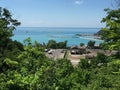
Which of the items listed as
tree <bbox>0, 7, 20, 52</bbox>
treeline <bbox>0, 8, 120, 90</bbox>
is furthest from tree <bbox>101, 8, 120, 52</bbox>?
tree <bbox>0, 7, 20, 52</bbox>

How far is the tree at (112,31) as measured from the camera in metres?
12.1

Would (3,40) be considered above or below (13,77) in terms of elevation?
above

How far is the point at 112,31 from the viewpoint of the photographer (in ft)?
40.9

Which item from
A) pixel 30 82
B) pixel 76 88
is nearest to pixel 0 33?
pixel 30 82

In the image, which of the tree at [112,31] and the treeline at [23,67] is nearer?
the treeline at [23,67]

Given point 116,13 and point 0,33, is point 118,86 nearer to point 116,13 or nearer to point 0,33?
point 116,13

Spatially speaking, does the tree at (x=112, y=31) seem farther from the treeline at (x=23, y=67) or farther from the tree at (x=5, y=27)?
the tree at (x=5, y=27)

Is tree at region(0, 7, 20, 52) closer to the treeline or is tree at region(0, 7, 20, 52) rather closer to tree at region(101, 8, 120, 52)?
the treeline

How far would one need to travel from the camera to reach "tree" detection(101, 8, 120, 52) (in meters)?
Result: 12.1

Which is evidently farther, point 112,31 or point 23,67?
point 112,31

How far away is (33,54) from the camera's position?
Answer: 11.0 m

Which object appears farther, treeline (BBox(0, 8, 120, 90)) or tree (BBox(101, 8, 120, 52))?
tree (BBox(101, 8, 120, 52))

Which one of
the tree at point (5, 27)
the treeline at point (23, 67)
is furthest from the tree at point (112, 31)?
the tree at point (5, 27)

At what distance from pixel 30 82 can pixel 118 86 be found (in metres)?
6.06
